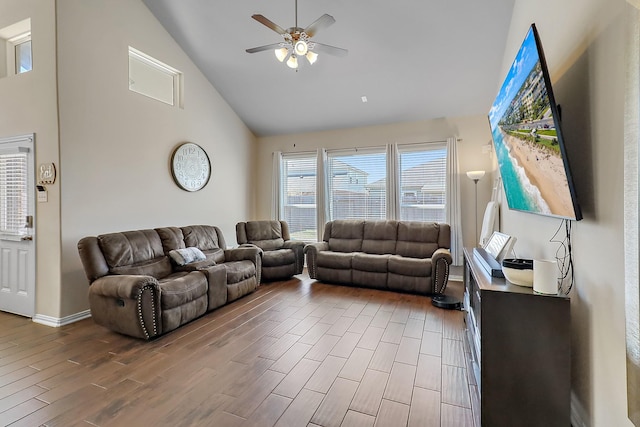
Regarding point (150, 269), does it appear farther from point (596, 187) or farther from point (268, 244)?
point (596, 187)

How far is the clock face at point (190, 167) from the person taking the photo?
14.9 feet

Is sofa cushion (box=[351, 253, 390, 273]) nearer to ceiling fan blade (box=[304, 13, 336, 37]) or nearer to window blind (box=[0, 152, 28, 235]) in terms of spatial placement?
ceiling fan blade (box=[304, 13, 336, 37])

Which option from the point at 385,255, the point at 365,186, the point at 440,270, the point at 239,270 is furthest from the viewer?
the point at 365,186

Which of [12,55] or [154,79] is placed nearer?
[12,55]

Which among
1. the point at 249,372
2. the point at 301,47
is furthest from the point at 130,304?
the point at 301,47

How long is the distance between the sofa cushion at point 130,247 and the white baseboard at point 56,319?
2.47ft

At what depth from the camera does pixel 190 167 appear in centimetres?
477

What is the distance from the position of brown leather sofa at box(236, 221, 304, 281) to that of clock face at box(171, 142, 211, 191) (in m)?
1.00

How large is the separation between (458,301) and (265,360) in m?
2.59

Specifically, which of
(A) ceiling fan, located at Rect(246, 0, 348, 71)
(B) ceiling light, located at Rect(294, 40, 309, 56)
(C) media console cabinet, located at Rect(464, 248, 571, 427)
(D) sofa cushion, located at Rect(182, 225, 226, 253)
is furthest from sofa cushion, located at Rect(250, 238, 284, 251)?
(C) media console cabinet, located at Rect(464, 248, 571, 427)

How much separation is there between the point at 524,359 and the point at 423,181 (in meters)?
3.89

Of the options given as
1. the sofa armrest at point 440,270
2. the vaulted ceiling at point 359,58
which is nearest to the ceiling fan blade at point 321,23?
the vaulted ceiling at point 359,58

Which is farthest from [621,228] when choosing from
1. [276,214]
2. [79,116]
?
[276,214]

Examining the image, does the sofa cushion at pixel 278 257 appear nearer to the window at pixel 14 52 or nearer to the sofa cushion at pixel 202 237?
the sofa cushion at pixel 202 237
